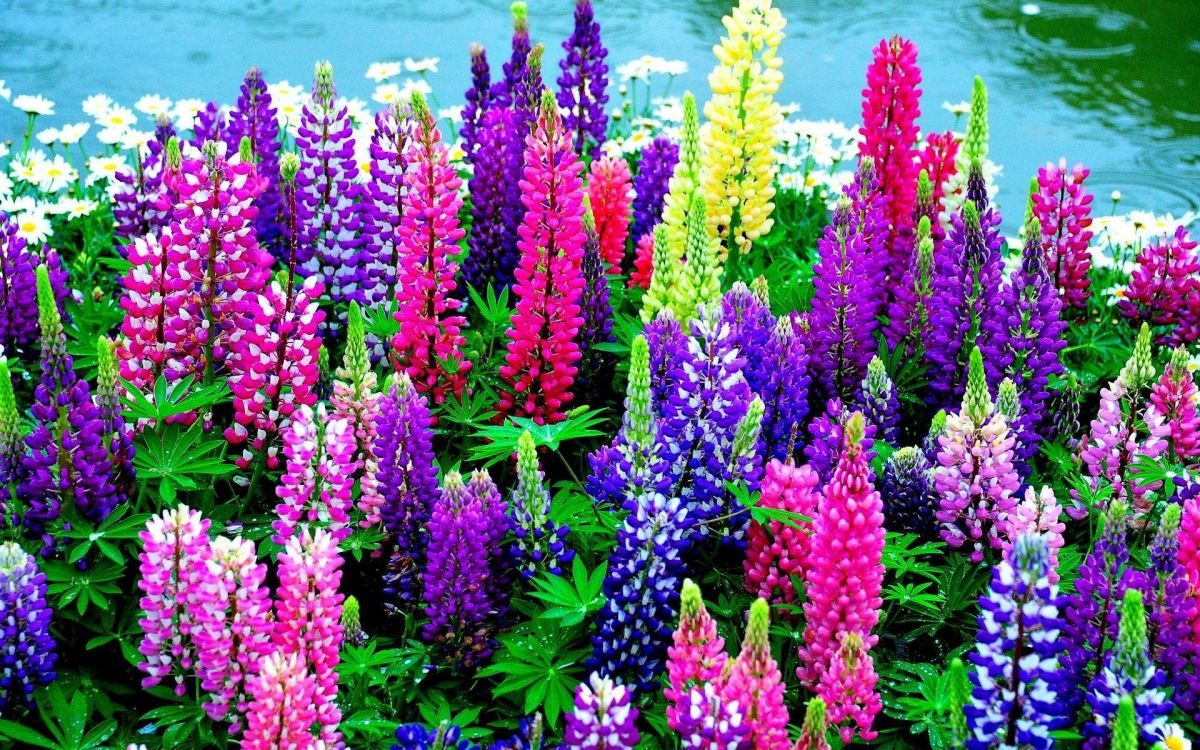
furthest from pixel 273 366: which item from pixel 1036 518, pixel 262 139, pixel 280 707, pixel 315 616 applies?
pixel 1036 518

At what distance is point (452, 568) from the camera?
3.12 metres

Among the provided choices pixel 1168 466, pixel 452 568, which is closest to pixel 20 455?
pixel 452 568

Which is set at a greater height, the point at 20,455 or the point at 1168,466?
the point at 20,455

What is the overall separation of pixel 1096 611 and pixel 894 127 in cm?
214

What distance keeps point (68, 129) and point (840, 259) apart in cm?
367

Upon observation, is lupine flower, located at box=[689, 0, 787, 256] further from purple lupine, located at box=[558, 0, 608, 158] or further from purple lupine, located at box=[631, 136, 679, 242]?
purple lupine, located at box=[558, 0, 608, 158]

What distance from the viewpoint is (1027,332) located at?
3.88 m

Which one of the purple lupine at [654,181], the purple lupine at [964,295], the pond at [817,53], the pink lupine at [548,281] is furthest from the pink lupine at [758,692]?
the pond at [817,53]

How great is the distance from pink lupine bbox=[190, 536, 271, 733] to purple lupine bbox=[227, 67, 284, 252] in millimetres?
1999

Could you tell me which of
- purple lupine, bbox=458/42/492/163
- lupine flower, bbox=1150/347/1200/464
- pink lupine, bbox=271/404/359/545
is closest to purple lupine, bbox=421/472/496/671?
pink lupine, bbox=271/404/359/545

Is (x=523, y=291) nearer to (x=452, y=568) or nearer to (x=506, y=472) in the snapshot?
(x=506, y=472)

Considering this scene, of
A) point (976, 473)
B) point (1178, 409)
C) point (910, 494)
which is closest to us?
point (976, 473)

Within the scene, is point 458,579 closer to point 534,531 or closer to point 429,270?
point 534,531

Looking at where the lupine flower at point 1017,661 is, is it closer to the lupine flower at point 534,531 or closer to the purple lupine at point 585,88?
the lupine flower at point 534,531
